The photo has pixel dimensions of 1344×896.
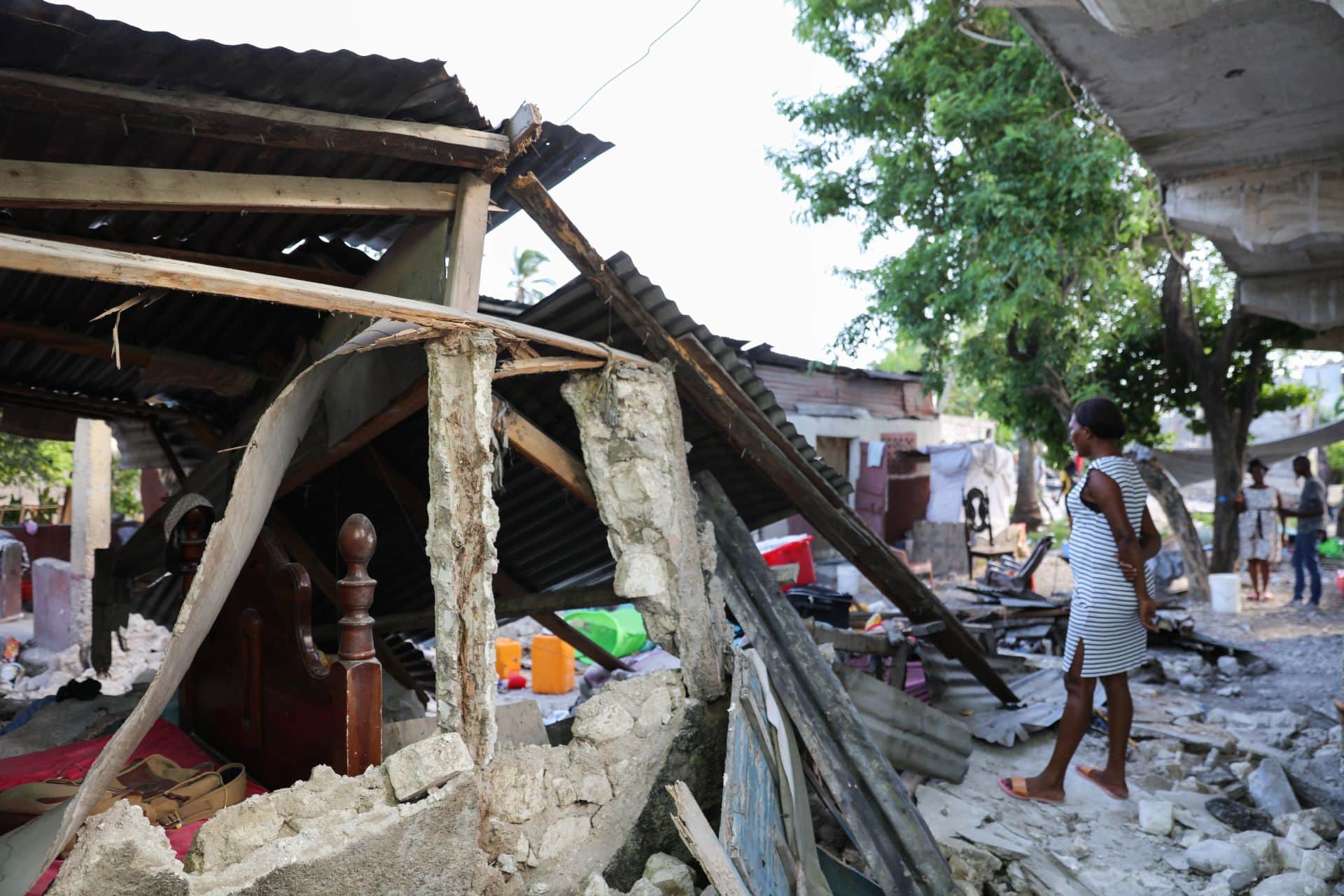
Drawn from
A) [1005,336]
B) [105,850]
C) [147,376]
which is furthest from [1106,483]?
[1005,336]

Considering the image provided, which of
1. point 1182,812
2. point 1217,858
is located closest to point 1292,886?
point 1217,858

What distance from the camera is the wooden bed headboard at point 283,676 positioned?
9.39 ft

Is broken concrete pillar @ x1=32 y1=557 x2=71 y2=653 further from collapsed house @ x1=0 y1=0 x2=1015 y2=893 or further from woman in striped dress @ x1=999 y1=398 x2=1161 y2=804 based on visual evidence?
woman in striped dress @ x1=999 y1=398 x2=1161 y2=804

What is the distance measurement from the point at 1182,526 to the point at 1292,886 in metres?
7.95

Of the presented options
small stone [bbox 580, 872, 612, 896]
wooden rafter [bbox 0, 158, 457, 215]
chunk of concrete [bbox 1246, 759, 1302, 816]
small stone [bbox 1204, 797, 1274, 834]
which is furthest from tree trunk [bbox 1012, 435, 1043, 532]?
wooden rafter [bbox 0, 158, 457, 215]

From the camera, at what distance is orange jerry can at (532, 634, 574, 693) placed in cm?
771

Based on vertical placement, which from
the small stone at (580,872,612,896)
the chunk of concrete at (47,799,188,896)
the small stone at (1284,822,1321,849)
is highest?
the chunk of concrete at (47,799,188,896)

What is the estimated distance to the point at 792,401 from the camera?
1496cm

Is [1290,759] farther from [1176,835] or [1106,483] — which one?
[1106,483]

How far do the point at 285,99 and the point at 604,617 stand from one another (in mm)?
6602

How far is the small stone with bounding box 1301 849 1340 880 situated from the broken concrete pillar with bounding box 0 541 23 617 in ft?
43.1

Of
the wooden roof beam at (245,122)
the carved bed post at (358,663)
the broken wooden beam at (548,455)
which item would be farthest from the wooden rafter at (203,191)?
the carved bed post at (358,663)

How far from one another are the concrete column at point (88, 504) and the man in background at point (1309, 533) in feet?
43.7

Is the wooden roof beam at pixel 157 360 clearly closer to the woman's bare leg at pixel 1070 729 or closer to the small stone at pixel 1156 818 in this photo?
the woman's bare leg at pixel 1070 729
